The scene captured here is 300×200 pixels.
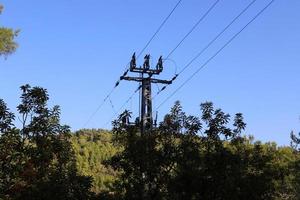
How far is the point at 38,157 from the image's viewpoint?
16.1 m

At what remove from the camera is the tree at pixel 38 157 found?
49.4 ft

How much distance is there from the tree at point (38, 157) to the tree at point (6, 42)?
31.6 ft

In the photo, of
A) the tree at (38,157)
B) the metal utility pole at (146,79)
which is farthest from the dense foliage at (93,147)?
the tree at (38,157)

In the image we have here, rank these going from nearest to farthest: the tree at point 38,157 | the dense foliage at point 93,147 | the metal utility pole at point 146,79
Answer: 1. the tree at point 38,157
2. the metal utility pole at point 146,79
3. the dense foliage at point 93,147

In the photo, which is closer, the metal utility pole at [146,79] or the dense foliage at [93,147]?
the metal utility pole at [146,79]

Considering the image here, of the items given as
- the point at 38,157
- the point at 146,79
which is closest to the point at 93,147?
the point at 146,79

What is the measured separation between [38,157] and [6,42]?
11.3 meters

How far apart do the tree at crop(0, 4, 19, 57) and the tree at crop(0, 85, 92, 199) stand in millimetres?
9634

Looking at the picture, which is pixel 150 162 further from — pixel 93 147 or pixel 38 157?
pixel 93 147

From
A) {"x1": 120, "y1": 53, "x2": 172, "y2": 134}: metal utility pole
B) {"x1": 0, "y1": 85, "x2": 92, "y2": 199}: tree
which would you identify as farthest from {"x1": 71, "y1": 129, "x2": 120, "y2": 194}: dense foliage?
{"x1": 0, "y1": 85, "x2": 92, "y2": 199}: tree

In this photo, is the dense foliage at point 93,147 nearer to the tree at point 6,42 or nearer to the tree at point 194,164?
the tree at point 6,42

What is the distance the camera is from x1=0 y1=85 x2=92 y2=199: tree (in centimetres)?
1505

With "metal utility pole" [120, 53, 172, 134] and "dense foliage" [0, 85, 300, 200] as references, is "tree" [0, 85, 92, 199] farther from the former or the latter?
"metal utility pole" [120, 53, 172, 134]

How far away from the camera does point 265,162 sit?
16.3 meters
